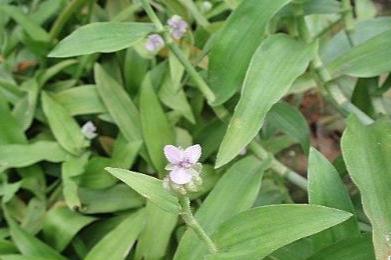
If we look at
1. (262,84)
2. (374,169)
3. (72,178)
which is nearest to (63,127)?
(72,178)

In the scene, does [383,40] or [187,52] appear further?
[187,52]

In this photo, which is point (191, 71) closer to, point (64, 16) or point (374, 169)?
point (374, 169)

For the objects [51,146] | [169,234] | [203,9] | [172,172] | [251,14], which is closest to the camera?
[172,172]

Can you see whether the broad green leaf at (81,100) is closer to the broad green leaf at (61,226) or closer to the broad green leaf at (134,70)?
the broad green leaf at (134,70)

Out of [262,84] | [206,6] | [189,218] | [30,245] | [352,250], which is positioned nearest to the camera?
[189,218]

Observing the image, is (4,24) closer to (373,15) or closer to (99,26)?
(99,26)

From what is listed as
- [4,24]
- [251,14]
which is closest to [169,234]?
[251,14]

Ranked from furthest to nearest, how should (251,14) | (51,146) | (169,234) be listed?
1. (51,146)
2. (169,234)
3. (251,14)
